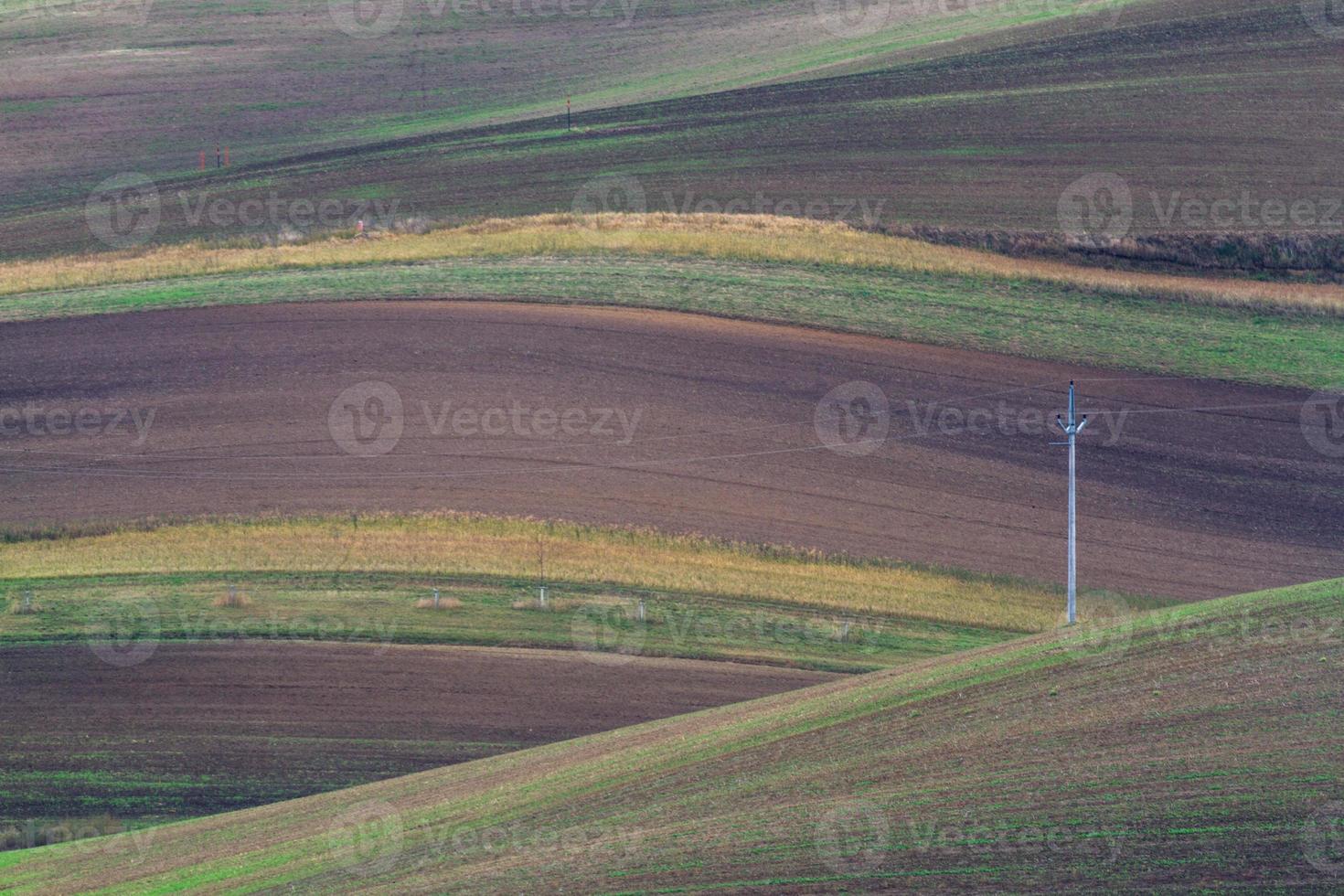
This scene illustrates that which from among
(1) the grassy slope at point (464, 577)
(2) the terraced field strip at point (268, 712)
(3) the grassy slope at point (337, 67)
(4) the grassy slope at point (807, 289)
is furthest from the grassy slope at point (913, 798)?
(3) the grassy slope at point (337, 67)

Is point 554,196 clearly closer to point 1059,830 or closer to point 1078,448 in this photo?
point 1078,448

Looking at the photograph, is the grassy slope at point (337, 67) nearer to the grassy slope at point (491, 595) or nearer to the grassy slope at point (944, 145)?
the grassy slope at point (944, 145)

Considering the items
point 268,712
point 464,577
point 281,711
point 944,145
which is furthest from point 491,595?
point 944,145

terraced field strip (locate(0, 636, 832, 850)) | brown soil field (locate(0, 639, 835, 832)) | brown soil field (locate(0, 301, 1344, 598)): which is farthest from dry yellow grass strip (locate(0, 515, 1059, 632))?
brown soil field (locate(0, 639, 835, 832))

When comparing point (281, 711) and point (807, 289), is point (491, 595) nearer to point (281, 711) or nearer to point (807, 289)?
point (281, 711)

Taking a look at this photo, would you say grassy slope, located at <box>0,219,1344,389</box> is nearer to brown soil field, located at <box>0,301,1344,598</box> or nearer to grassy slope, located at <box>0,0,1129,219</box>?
brown soil field, located at <box>0,301,1344,598</box>

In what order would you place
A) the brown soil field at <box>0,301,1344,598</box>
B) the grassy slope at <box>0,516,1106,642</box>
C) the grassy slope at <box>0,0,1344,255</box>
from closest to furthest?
the grassy slope at <box>0,516,1106,642</box> → the brown soil field at <box>0,301,1344,598</box> → the grassy slope at <box>0,0,1344,255</box>
